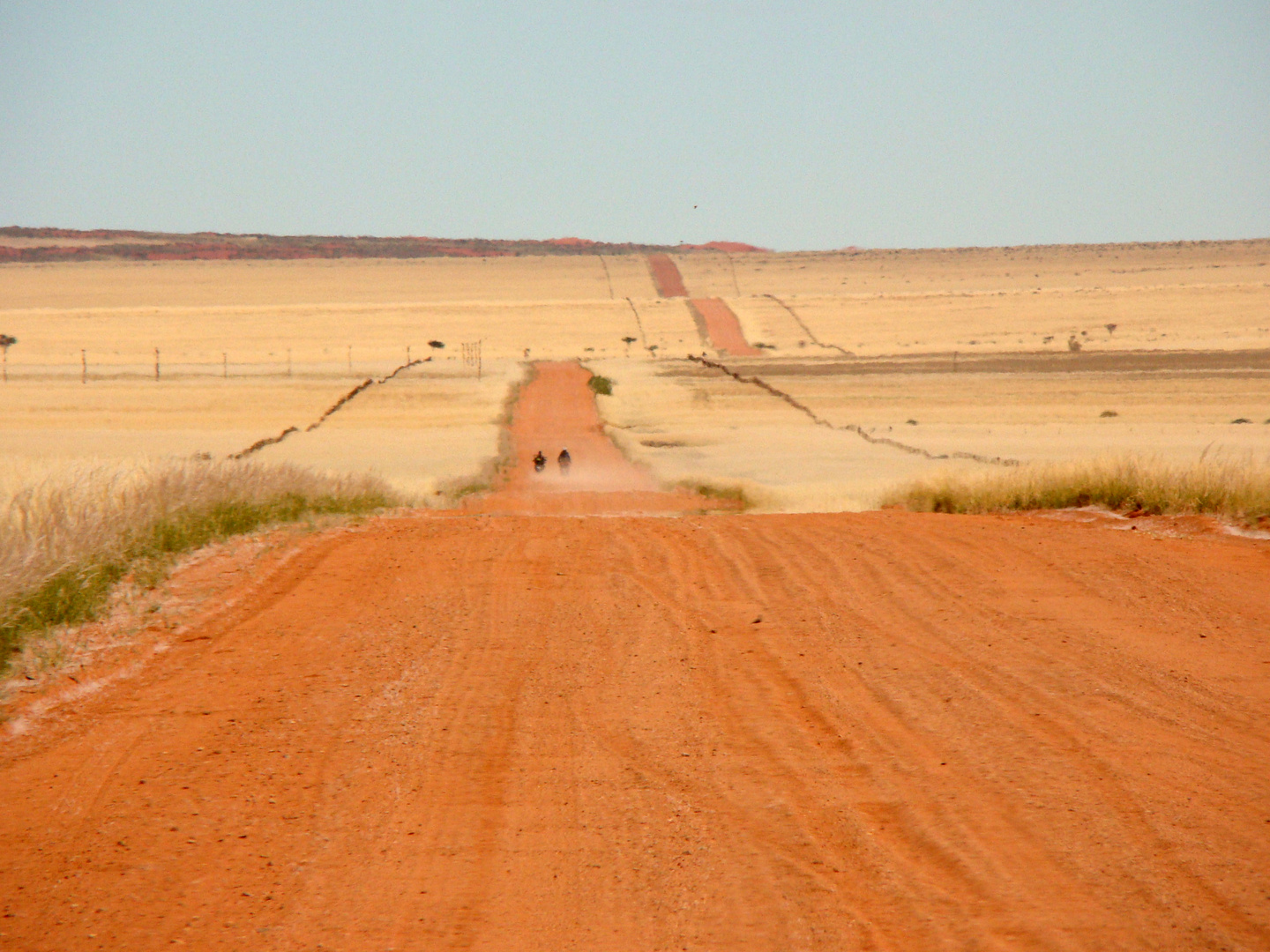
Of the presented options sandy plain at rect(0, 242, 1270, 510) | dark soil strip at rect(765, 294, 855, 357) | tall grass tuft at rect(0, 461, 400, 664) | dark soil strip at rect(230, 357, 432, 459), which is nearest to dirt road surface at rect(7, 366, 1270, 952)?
tall grass tuft at rect(0, 461, 400, 664)

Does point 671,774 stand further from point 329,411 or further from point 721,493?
point 329,411

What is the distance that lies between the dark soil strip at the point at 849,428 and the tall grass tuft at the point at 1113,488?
200cm

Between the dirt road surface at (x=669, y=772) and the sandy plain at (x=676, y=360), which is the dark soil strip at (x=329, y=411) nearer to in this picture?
the sandy plain at (x=676, y=360)

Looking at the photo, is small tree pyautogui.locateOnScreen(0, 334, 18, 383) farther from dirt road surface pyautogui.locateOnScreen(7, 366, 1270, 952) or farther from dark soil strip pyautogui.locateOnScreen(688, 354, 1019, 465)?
dirt road surface pyautogui.locateOnScreen(7, 366, 1270, 952)

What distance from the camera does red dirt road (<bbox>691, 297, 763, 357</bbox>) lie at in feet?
307

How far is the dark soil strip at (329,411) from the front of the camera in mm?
35250

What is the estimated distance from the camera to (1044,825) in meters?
5.10

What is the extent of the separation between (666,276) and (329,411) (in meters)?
116

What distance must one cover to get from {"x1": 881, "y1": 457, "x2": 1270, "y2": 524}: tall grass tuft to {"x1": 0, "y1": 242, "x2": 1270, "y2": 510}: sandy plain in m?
4.77

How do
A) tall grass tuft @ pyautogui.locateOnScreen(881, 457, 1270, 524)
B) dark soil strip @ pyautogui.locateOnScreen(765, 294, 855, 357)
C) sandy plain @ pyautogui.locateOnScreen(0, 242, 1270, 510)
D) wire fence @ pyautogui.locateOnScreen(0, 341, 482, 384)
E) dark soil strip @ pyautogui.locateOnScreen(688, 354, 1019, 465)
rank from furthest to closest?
dark soil strip @ pyautogui.locateOnScreen(765, 294, 855, 357)
wire fence @ pyautogui.locateOnScreen(0, 341, 482, 384)
sandy plain @ pyautogui.locateOnScreen(0, 242, 1270, 510)
dark soil strip @ pyautogui.locateOnScreen(688, 354, 1019, 465)
tall grass tuft @ pyautogui.locateOnScreen(881, 457, 1270, 524)

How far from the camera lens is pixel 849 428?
4534 centimetres

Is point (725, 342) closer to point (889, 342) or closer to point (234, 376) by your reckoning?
point (889, 342)

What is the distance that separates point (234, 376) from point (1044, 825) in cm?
6951

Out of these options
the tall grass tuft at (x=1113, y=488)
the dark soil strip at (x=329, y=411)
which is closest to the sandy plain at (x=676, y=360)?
the dark soil strip at (x=329, y=411)
